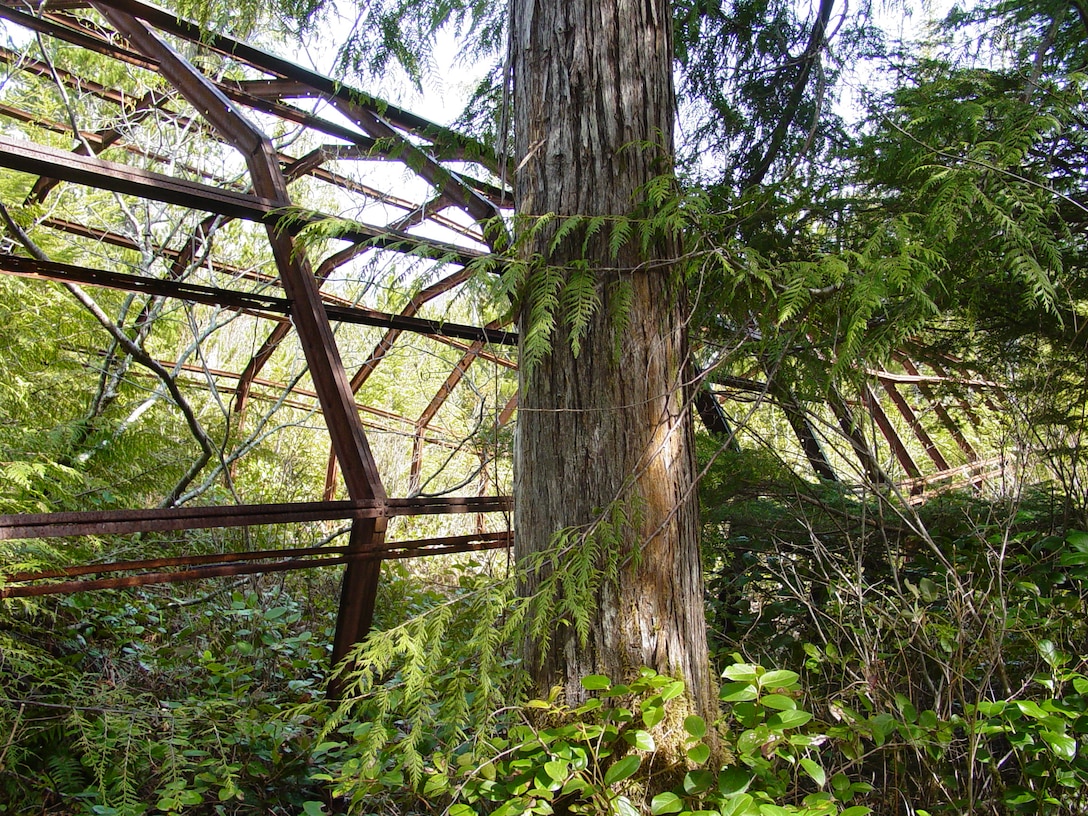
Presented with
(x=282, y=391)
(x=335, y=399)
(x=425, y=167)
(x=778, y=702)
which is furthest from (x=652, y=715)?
(x=282, y=391)

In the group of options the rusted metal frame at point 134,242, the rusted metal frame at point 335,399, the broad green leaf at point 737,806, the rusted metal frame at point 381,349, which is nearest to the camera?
the broad green leaf at point 737,806

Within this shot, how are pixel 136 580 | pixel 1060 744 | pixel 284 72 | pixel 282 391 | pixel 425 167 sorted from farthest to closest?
1. pixel 282 391
2. pixel 284 72
3. pixel 425 167
4. pixel 136 580
5. pixel 1060 744

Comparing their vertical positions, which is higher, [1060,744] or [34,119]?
[34,119]

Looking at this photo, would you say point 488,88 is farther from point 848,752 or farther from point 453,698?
point 848,752

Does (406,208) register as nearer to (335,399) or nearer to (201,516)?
(335,399)

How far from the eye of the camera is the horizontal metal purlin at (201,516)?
6.56 feet

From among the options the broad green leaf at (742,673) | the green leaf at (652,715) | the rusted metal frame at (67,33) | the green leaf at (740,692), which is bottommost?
the green leaf at (652,715)

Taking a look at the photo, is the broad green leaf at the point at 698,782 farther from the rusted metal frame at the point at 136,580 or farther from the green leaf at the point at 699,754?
the rusted metal frame at the point at 136,580

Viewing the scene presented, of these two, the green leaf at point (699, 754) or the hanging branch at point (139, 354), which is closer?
the green leaf at point (699, 754)

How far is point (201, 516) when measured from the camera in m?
2.26

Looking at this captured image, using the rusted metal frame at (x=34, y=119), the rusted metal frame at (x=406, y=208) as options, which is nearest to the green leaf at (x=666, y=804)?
the rusted metal frame at (x=406, y=208)

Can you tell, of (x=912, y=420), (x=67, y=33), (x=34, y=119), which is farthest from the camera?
(x=34, y=119)

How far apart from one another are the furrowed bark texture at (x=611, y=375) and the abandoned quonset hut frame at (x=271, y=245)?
0.83 ft

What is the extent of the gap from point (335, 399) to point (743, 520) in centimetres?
193
